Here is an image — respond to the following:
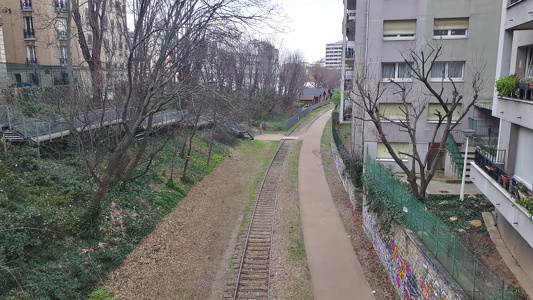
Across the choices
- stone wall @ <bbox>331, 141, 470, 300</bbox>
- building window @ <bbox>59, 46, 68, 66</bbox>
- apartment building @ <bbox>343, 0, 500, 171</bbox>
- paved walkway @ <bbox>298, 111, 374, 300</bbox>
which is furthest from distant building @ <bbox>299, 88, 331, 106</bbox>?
stone wall @ <bbox>331, 141, 470, 300</bbox>

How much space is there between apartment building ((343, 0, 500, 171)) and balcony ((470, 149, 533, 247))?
8436 mm

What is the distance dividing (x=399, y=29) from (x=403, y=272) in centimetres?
1610

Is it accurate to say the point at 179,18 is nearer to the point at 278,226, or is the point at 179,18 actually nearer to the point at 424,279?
the point at 278,226

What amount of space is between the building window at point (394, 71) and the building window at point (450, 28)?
2486 millimetres

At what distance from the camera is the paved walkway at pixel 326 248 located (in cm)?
1326

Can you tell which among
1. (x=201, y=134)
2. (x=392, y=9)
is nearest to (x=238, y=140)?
(x=201, y=134)

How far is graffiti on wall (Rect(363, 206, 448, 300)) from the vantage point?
1013 cm

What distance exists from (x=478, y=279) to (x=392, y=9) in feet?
61.4

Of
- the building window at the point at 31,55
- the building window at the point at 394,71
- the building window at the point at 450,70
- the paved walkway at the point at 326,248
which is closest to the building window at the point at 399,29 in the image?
the building window at the point at 394,71

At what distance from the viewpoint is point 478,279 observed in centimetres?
823

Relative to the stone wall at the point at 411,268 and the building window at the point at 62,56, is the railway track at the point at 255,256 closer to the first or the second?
the stone wall at the point at 411,268

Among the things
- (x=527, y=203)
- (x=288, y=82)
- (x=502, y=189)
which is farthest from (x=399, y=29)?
(x=288, y=82)

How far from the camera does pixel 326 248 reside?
53.8 feet

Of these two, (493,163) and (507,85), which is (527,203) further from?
(507,85)
